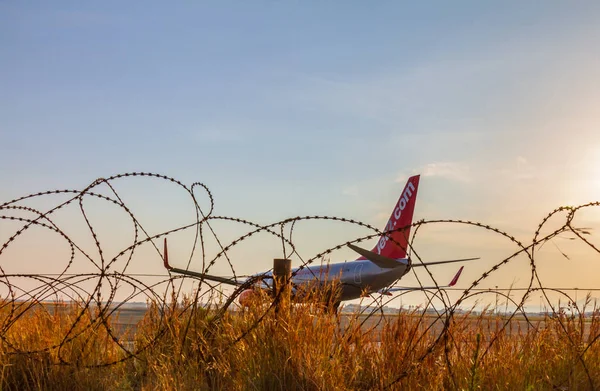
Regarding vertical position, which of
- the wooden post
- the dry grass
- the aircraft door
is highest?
the aircraft door

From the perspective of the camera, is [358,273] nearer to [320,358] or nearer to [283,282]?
[283,282]

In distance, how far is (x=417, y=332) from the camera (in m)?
6.26

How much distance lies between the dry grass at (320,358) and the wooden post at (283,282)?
12 centimetres

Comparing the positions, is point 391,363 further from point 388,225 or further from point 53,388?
point 388,225

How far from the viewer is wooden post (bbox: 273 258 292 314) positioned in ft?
21.0

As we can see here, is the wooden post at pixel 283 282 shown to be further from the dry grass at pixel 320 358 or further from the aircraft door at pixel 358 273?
the aircraft door at pixel 358 273

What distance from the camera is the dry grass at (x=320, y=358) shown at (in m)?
5.71

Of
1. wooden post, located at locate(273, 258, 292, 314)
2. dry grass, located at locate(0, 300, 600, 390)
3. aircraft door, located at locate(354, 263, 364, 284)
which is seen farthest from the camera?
aircraft door, located at locate(354, 263, 364, 284)

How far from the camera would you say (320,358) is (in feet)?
18.4

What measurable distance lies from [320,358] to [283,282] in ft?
5.18

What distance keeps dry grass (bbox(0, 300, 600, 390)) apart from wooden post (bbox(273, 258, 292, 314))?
124 mm

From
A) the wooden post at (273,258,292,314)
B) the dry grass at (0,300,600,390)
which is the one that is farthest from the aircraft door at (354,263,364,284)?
the wooden post at (273,258,292,314)

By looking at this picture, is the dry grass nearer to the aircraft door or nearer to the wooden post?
the wooden post

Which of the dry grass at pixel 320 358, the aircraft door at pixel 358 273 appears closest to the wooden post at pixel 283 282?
the dry grass at pixel 320 358
